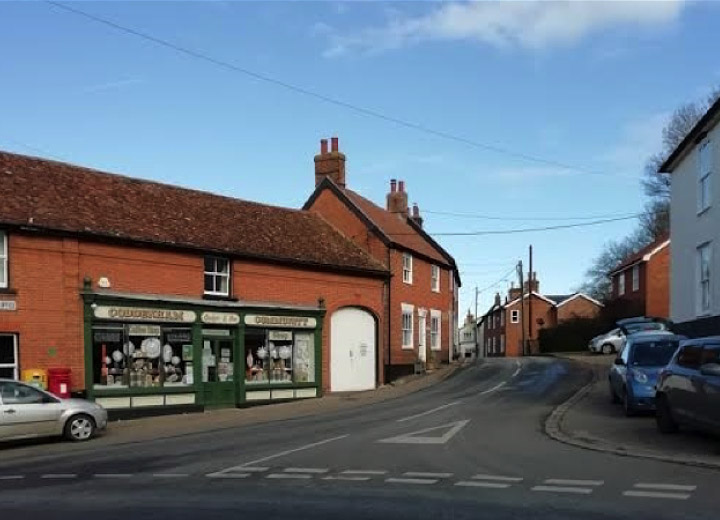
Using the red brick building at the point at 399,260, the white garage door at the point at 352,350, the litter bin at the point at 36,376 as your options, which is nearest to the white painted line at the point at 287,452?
the litter bin at the point at 36,376

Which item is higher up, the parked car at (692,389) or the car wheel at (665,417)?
the parked car at (692,389)

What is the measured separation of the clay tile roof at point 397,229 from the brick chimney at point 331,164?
857mm

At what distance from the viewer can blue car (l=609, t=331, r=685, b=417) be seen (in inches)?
701

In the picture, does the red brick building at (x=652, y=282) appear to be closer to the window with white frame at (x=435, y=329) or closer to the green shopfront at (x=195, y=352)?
the window with white frame at (x=435, y=329)

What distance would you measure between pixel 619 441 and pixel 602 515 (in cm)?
664

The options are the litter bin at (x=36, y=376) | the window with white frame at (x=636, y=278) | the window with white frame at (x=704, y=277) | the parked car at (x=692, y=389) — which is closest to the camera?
the parked car at (x=692, y=389)

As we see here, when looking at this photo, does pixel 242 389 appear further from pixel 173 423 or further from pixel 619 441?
pixel 619 441

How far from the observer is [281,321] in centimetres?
2753

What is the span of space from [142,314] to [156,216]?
139 inches

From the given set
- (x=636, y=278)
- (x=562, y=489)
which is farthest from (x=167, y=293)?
(x=636, y=278)

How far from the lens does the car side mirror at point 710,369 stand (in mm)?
12023

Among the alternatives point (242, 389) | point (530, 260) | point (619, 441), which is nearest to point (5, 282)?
point (242, 389)

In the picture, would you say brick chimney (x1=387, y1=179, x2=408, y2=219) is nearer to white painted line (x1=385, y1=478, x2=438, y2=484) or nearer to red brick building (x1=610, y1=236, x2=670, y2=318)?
red brick building (x1=610, y1=236, x2=670, y2=318)

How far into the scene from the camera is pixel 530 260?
228 feet
